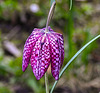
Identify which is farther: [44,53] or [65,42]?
[65,42]

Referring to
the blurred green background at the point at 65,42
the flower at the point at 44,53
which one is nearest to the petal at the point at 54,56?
the flower at the point at 44,53

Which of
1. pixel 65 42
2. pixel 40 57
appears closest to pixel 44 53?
pixel 40 57

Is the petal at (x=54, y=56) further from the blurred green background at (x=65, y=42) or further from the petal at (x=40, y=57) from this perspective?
the blurred green background at (x=65, y=42)

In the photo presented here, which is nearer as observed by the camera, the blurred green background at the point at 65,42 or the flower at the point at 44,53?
the flower at the point at 44,53

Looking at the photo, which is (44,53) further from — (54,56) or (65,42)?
(65,42)

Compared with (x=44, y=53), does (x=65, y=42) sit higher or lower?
lower

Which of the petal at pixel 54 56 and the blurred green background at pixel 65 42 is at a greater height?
the petal at pixel 54 56

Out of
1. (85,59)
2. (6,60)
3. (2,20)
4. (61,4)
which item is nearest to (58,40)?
(85,59)
